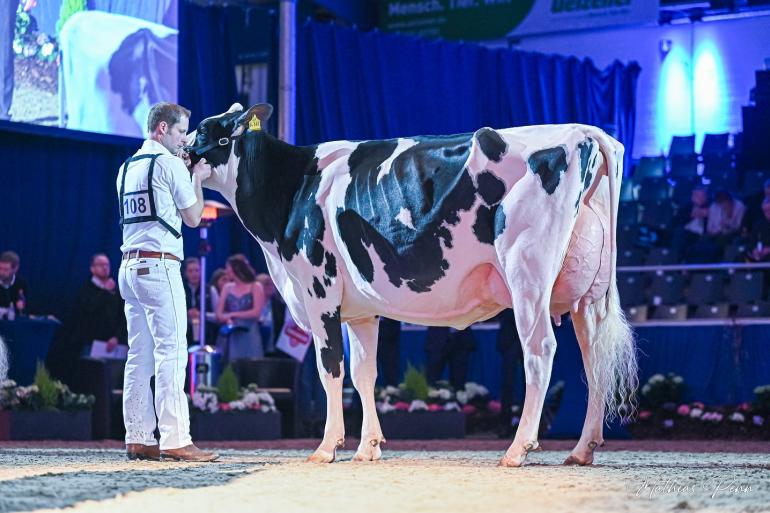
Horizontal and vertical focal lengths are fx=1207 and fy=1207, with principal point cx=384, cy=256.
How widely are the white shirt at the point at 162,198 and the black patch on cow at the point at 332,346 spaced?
1015mm

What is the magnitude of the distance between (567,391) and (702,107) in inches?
441

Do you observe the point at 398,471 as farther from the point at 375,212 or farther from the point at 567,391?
the point at 567,391

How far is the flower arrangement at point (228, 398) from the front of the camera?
468 inches

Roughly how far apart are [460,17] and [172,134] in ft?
51.8

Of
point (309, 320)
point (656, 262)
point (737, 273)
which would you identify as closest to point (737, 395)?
point (737, 273)

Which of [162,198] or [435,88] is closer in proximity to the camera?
[162,198]

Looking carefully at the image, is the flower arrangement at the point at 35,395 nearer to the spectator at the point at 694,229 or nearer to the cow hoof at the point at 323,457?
the cow hoof at the point at 323,457

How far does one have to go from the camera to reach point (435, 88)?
19.4 meters

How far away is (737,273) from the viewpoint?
47.1 feet

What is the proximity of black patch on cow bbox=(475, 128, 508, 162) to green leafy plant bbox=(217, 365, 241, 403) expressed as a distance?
5.75 meters

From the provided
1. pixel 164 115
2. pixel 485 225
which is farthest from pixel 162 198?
pixel 485 225

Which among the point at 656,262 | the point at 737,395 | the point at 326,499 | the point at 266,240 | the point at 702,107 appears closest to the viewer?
the point at 326,499

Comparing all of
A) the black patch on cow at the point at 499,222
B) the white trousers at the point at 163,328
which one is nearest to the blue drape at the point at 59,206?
the white trousers at the point at 163,328

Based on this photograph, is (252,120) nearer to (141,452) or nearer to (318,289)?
(318,289)
